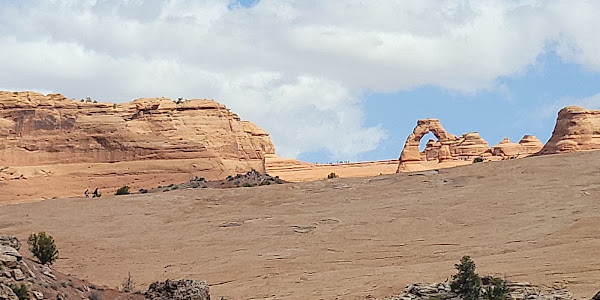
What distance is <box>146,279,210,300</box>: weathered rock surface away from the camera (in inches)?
617

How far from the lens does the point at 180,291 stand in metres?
15.7

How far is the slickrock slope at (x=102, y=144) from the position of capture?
43.2 m

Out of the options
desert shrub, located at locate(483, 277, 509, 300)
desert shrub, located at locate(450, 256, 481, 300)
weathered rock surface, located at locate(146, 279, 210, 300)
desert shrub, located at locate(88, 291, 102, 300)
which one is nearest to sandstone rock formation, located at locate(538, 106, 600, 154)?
desert shrub, located at locate(450, 256, 481, 300)

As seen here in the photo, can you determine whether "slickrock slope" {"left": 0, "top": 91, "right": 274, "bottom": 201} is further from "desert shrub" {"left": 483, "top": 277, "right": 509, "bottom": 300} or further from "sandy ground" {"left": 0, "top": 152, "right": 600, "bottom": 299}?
"desert shrub" {"left": 483, "top": 277, "right": 509, "bottom": 300}

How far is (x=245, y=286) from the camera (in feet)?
72.2

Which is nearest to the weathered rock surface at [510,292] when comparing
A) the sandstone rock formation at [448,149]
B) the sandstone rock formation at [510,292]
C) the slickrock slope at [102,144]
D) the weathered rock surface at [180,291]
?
the sandstone rock formation at [510,292]

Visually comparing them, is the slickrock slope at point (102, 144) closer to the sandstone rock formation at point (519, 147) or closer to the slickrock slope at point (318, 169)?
the slickrock slope at point (318, 169)

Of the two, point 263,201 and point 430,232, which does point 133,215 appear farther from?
point 430,232

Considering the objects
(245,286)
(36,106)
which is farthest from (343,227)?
(36,106)

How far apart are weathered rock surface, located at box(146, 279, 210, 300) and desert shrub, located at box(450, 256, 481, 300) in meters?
5.02

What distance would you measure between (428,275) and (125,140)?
27.0 metres

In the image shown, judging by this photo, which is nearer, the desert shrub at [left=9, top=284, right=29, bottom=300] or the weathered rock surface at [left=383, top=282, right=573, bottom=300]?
the desert shrub at [left=9, top=284, right=29, bottom=300]

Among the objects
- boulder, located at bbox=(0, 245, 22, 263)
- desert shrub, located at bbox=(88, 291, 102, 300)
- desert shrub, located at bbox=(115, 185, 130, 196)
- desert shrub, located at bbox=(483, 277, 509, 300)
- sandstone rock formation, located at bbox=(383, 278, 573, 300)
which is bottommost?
sandstone rock formation, located at bbox=(383, 278, 573, 300)

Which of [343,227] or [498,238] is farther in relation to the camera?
[343,227]
